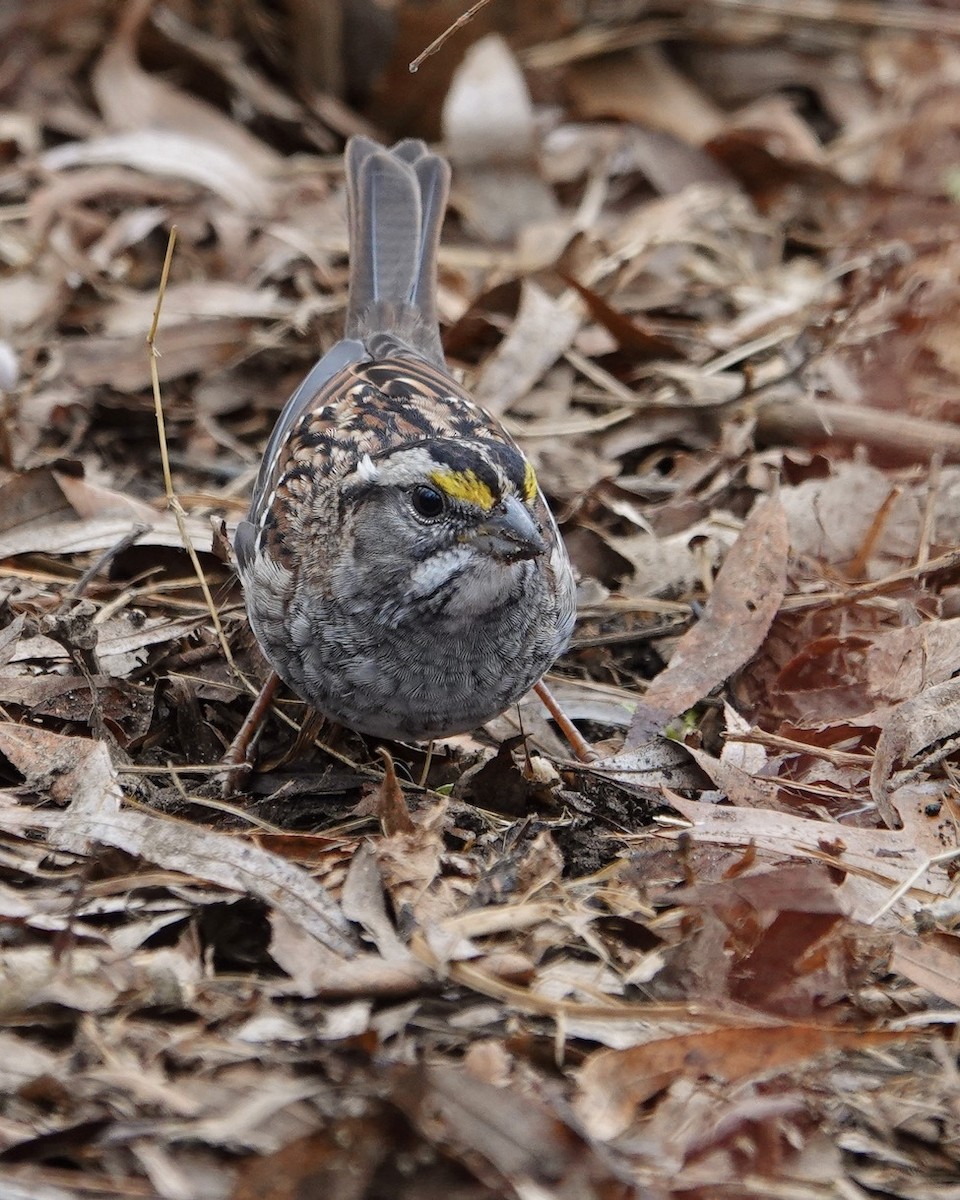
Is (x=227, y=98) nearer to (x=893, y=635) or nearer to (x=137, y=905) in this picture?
(x=893, y=635)

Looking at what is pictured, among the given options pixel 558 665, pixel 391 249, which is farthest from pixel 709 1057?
pixel 391 249

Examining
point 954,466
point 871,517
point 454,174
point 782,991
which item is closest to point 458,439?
point 782,991

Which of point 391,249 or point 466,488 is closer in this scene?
point 466,488

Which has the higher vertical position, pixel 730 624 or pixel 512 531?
pixel 512 531

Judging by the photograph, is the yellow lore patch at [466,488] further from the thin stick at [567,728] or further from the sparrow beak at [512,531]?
the thin stick at [567,728]

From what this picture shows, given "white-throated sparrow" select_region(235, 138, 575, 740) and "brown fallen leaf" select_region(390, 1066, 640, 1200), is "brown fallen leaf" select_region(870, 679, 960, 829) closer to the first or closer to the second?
"white-throated sparrow" select_region(235, 138, 575, 740)

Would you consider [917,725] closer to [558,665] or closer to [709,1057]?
[558,665]

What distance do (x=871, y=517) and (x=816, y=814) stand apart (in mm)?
1540

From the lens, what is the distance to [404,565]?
3938mm

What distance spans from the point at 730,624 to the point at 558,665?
549 millimetres

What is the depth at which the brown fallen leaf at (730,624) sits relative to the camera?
4.46 meters

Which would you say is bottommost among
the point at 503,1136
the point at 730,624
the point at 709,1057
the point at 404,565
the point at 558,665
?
the point at 558,665

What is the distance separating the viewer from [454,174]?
23.6 ft

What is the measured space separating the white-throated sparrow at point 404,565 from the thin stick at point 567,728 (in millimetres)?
360
